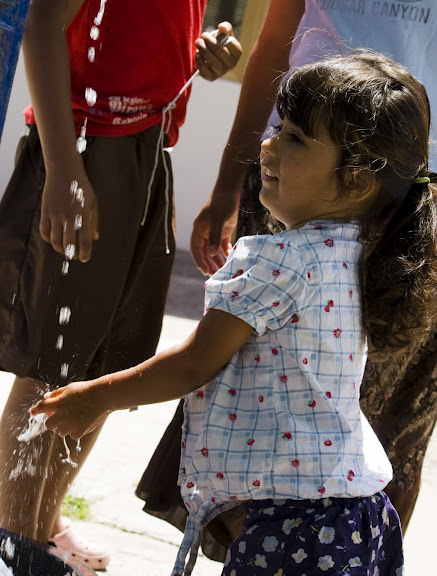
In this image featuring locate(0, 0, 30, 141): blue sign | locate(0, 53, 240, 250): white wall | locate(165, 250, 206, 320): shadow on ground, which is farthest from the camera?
locate(0, 53, 240, 250): white wall

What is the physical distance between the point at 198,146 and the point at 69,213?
5.58m

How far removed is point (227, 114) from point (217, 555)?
5.56 metres

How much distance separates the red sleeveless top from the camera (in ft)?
7.88

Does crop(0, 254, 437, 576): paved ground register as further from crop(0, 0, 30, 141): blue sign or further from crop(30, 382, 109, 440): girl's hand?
crop(0, 0, 30, 141): blue sign

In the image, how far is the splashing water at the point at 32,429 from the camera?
2.45 meters

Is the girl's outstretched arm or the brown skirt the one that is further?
the brown skirt

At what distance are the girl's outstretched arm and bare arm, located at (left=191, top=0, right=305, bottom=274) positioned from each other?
87 centimetres

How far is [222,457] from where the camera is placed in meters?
1.82

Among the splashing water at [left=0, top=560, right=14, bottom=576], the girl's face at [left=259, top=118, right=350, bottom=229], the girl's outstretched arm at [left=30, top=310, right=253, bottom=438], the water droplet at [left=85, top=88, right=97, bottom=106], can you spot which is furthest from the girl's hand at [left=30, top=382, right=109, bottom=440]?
the water droplet at [left=85, top=88, right=97, bottom=106]

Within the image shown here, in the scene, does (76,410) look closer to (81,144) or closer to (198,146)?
(81,144)

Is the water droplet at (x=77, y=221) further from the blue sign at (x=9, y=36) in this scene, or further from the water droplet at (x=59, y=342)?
the blue sign at (x=9, y=36)

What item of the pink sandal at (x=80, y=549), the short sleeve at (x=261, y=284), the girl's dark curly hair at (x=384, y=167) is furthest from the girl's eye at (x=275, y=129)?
the pink sandal at (x=80, y=549)

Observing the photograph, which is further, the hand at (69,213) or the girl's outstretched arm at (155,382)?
the hand at (69,213)

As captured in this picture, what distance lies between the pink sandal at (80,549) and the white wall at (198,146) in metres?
5.16
